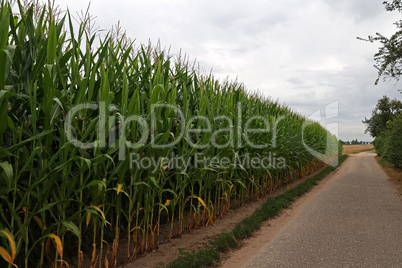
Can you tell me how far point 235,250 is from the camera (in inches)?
148

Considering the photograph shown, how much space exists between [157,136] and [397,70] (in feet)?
33.3

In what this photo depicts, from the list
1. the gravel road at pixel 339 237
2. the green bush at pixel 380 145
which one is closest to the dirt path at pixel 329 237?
the gravel road at pixel 339 237

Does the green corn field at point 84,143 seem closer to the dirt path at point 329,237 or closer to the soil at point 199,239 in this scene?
the soil at point 199,239

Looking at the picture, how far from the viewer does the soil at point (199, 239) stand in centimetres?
317

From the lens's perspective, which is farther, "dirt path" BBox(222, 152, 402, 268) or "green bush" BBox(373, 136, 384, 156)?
"green bush" BBox(373, 136, 384, 156)

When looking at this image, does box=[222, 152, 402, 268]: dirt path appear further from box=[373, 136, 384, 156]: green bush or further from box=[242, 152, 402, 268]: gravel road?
box=[373, 136, 384, 156]: green bush

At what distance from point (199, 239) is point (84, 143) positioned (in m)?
2.39

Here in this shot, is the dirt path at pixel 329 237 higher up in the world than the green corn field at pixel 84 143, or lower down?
lower down

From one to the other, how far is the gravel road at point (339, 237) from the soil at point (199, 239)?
228 mm

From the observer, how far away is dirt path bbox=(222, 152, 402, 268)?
11.0 feet

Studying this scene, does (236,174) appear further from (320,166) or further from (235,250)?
(320,166)

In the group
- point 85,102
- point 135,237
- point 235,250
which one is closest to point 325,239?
point 235,250

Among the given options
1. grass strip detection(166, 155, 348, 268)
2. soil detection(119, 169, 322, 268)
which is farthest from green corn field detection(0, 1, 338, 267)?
grass strip detection(166, 155, 348, 268)

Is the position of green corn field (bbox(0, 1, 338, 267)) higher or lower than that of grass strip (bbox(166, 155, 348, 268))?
higher
